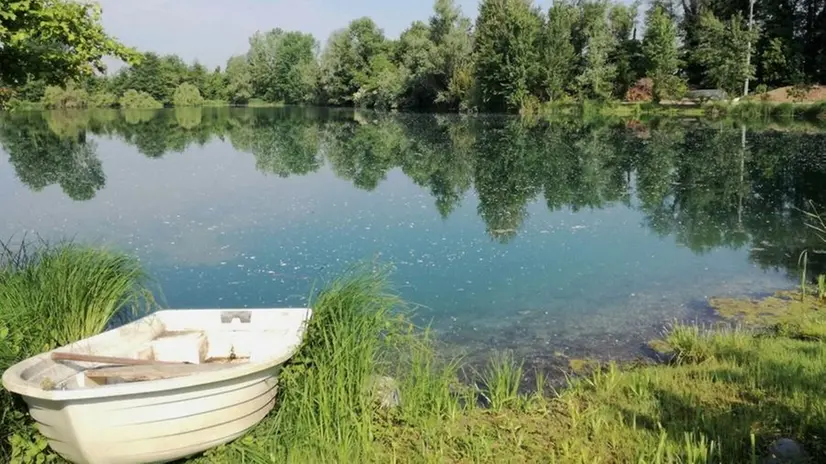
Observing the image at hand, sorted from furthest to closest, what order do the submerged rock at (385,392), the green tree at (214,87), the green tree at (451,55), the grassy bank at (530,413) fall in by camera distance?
the green tree at (214,87)
the green tree at (451,55)
the submerged rock at (385,392)
the grassy bank at (530,413)

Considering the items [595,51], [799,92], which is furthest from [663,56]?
[799,92]

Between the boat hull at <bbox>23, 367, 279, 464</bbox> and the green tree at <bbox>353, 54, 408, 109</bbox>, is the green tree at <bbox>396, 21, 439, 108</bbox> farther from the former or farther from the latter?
the boat hull at <bbox>23, 367, 279, 464</bbox>

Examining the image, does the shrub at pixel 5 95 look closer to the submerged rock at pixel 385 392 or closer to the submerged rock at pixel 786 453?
the submerged rock at pixel 385 392

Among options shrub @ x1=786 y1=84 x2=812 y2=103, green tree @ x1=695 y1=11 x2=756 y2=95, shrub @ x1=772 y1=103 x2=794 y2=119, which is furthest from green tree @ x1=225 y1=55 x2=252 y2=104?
shrub @ x1=772 y1=103 x2=794 y2=119

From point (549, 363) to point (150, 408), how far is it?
13.4ft

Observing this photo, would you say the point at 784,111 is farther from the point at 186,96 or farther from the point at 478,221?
the point at 186,96

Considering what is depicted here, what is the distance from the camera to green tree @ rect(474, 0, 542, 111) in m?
49.9

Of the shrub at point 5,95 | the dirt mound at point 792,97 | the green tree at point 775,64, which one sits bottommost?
the shrub at point 5,95

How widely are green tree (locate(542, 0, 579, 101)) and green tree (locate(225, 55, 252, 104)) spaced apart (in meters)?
58.4

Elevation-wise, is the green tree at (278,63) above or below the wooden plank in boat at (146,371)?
above

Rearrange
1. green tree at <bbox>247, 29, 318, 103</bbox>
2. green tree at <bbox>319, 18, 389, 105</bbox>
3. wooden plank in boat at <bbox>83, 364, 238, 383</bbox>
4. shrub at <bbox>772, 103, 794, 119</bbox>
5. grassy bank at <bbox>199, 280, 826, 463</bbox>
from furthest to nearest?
green tree at <bbox>247, 29, 318, 103</bbox>
green tree at <bbox>319, 18, 389, 105</bbox>
shrub at <bbox>772, 103, 794, 119</bbox>
wooden plank in boat at <bbox>83, 364, 238, 383</bbox>
grassy bank at <bbox>199, 280, 826, 463</bbox>

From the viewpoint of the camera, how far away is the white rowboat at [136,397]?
13.2 ft

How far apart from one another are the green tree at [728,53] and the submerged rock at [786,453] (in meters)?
42.8

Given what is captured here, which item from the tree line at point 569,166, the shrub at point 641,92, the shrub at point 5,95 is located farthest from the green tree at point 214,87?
the shrub at point 5,95
